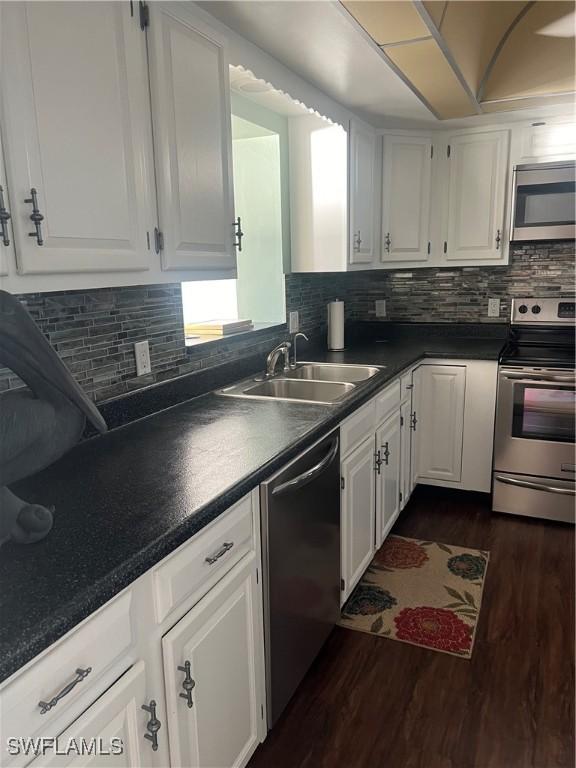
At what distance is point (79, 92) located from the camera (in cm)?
119

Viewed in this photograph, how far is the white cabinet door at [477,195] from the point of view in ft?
10.3

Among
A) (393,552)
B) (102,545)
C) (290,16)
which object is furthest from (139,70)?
(393,552)

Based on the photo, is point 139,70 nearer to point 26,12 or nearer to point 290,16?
point 26,12

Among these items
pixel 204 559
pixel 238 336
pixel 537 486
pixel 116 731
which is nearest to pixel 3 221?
pixel 204 559

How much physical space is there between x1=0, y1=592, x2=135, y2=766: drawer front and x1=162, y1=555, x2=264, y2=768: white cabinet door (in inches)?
5.9

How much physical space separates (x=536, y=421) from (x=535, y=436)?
0.08 metres

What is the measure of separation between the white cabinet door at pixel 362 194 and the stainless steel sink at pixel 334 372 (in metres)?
0.63

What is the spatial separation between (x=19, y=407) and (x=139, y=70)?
92cm

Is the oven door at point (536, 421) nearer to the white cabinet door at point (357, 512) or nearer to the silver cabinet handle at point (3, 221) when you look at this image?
the white cabinet door at point (357, 512)

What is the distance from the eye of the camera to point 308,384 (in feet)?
8.05

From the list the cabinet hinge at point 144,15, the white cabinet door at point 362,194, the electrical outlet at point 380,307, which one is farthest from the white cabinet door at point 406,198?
the cabinet hinge at point 144,15

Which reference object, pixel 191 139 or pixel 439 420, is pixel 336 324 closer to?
pixel 439 420

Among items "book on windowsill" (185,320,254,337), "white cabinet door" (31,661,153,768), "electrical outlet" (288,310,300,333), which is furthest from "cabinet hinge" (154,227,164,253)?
"electrical outlet" (288,310,300,333)

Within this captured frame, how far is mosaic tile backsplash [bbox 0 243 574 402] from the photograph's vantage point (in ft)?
5.33
